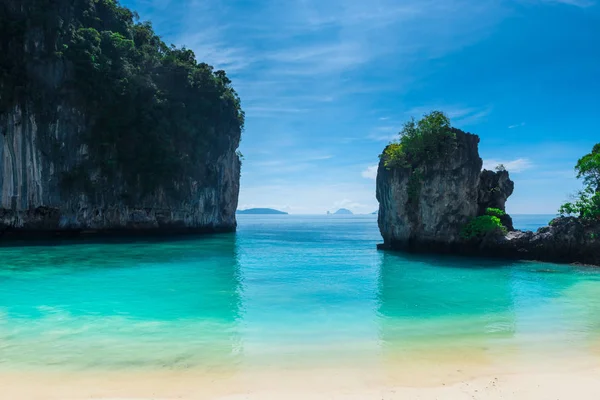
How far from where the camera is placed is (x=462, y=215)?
23672 millimetres

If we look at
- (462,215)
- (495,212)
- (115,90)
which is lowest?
(462,215)

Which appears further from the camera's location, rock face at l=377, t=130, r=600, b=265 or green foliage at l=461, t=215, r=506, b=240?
green foliage at l=461, t=215, r=506, b=240

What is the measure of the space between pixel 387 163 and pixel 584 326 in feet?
56.1

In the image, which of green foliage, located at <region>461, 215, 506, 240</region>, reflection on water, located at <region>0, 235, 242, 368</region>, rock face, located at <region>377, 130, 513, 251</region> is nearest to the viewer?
reflection on water, located at <region>0, 235, 242, 368</region>

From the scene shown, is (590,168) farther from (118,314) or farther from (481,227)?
(118,314)

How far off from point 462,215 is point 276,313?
17442mm

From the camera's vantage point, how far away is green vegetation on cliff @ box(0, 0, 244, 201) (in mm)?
29656

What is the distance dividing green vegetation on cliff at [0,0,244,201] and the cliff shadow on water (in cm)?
2327

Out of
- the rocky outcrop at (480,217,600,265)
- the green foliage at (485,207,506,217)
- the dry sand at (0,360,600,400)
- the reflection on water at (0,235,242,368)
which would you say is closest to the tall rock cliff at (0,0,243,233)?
the reflection on water at (0,235,242,368)

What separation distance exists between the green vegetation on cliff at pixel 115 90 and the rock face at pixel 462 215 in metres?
23.2

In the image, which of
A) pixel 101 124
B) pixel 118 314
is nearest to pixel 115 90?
pixel 101 124

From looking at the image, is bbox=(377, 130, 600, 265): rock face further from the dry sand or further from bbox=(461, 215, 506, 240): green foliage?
the dry sand

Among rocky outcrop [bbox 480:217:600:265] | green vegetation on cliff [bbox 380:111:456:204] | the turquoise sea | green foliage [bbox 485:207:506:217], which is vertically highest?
green vegetation on cliff [bbox 380:111:456:204]

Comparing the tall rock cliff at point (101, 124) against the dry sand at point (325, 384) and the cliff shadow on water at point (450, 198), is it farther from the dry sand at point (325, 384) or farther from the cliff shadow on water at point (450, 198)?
the dry sand at point (325, 384)
